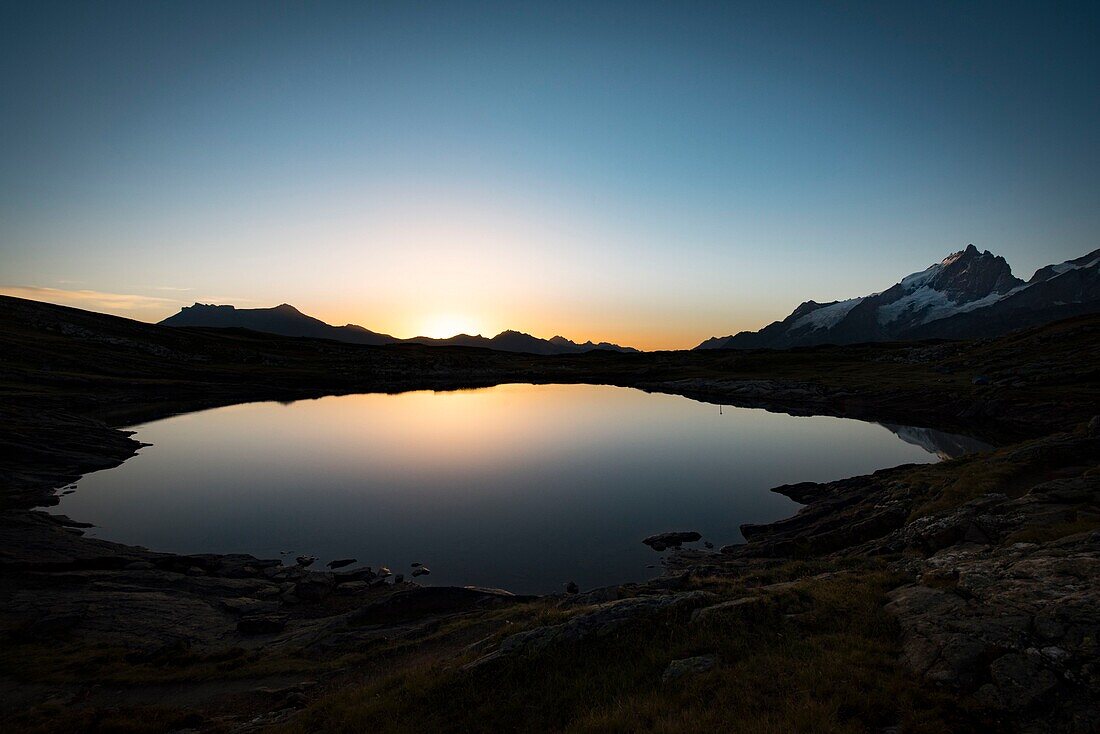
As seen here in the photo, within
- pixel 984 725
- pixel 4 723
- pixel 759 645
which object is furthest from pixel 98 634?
pixel 984 725

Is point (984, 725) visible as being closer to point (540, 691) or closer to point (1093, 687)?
point (1093, 687)

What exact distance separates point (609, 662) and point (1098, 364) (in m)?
108

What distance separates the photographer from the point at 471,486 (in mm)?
50562

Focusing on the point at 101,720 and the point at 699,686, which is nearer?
the point at 699,686

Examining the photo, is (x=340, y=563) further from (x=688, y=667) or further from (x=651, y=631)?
(x=688, y=667)

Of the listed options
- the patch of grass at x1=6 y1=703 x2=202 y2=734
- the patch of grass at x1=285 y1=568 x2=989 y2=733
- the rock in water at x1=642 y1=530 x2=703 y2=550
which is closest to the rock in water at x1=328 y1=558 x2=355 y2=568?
the patch of grass at x1=6 y1=703 x2=202 y2=734

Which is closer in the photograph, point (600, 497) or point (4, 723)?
point (4, 723)

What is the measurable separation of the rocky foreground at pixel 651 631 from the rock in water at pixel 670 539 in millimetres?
320

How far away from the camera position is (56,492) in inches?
1711

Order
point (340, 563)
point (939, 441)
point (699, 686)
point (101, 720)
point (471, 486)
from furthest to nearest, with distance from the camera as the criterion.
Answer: point (939, 441), point (471, 486), point (340, 563), point (101, 720), point (699, 686)

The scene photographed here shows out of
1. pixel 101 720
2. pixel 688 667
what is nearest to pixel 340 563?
pixel 101 720

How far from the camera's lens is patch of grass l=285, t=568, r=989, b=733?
1144cm

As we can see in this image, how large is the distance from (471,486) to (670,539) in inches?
875

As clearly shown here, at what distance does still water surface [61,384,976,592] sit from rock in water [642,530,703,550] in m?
0.89
